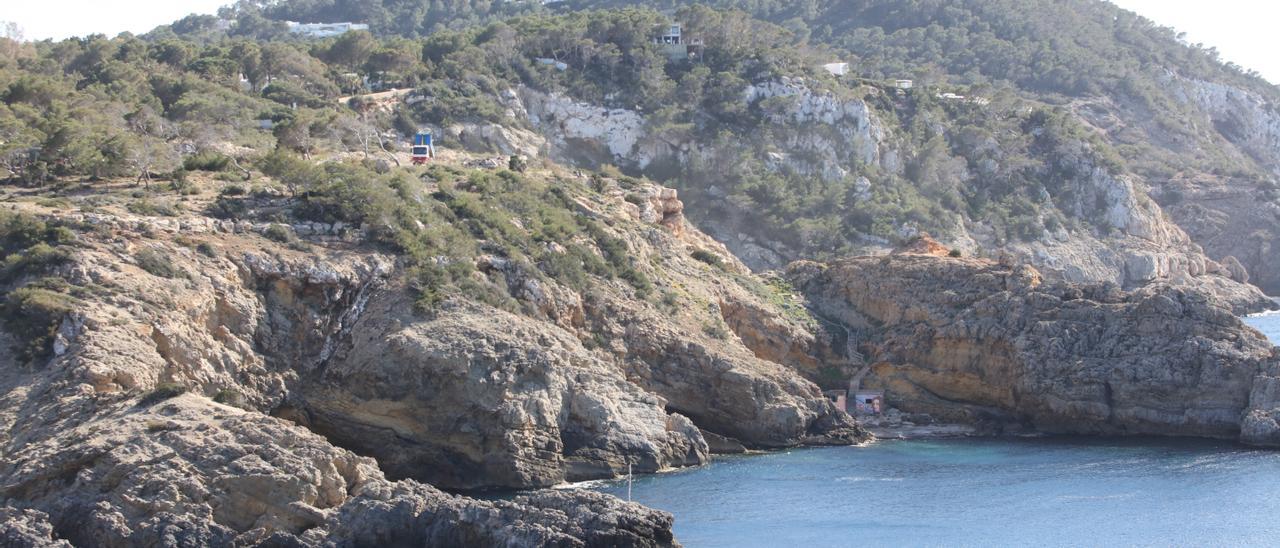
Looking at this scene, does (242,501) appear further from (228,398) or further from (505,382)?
(505,382)

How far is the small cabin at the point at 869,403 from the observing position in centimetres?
5678

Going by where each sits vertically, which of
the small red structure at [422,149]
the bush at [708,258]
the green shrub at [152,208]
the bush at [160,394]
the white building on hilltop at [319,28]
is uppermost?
the white building on hilltop at [319,28]

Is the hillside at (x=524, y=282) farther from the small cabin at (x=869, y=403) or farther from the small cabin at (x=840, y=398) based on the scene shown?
the small cabin at (x=840, y=398)

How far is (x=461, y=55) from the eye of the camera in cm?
8269

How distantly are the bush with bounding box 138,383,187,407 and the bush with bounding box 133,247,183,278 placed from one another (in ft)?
16.8

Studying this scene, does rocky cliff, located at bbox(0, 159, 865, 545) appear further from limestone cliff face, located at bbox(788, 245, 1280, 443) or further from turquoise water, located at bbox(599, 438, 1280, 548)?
limestone cliff face, located at bbox(788, 245, 1280, 443)

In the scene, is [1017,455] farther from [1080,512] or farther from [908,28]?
[908,28]

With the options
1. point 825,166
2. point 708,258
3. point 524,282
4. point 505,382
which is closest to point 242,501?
point 505,382

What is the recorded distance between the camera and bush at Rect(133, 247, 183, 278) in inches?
1790

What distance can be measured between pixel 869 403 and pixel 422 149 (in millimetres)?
20560

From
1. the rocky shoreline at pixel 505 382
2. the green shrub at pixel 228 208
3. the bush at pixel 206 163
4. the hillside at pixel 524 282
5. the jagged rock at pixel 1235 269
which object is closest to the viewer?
the rocky shoreline at pixel 505 382

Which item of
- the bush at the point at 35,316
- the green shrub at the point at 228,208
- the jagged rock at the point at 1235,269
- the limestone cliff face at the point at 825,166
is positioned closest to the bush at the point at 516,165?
the limestone cliff face at the point at 825,166

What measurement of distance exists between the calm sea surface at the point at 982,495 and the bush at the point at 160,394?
37.4 feet

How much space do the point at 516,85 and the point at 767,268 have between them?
1587 cm
